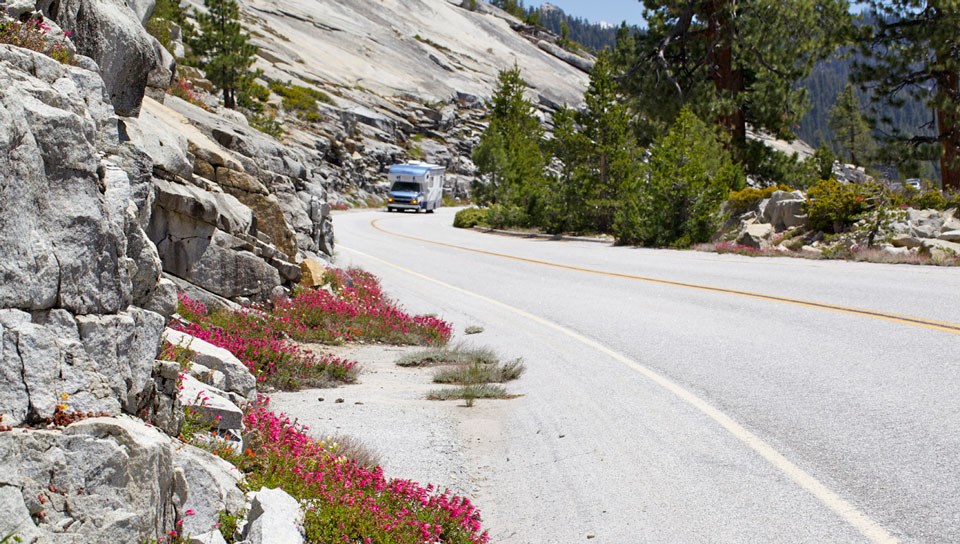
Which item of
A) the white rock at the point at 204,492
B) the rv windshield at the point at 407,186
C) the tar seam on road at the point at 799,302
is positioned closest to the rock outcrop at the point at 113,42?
the white rock at the point at 204,492

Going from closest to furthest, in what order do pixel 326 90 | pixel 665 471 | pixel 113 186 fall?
pixel 113 186 → pixel 665 471 → pixel 326 90

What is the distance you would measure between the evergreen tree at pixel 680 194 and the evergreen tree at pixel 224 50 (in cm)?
2717

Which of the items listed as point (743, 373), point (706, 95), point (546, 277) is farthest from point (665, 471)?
point (706, 95)

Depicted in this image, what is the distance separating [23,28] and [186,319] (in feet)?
12.7

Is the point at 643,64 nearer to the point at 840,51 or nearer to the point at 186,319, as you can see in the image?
the point at 840,51

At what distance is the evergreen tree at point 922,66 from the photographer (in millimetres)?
24938

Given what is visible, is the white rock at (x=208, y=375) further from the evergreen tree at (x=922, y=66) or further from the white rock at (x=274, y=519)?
the evergreen tree at (x=922, y=66)

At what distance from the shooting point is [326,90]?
7750 centimetres

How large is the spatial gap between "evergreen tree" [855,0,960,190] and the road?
14.4m

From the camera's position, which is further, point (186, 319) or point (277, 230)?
point (277, 230)

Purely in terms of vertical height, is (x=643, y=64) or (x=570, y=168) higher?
(x=643, y=64)

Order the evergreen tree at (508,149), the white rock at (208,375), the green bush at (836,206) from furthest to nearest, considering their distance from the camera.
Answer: the evergreen tree at (508,149) < the green bush at (836,206) < the white rock at (208,375)

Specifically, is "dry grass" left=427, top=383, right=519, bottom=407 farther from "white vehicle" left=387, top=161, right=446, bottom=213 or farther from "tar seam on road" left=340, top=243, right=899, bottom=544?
"white vehicle" left=387, top=161, right=446, bottom=213

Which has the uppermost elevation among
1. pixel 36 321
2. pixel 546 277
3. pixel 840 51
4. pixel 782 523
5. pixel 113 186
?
pixel 840 51
